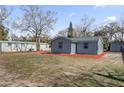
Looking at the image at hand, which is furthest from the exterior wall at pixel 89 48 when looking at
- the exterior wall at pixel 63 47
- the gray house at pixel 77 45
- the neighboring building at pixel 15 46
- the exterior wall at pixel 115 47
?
the exterior wall at pixel 115 47

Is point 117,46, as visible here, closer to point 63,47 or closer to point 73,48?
point 73,48

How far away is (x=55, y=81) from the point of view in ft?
26.3

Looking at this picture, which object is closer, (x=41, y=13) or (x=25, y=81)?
(x=25, y=81)

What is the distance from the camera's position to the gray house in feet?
85.3

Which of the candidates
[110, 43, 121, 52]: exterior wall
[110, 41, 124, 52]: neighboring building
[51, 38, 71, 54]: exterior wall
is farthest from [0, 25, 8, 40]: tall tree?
[110, 41, 124, 52]: neighboring building

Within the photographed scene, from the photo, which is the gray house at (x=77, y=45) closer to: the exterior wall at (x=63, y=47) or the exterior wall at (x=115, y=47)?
the exterior wall at (x=63, y=47)

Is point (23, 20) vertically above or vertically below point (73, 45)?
above

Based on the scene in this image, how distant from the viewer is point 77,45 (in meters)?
27.2

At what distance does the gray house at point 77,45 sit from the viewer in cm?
2600
